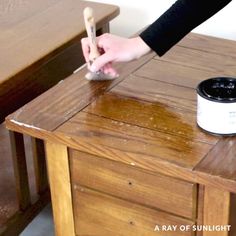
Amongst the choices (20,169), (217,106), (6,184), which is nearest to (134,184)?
(217,106)

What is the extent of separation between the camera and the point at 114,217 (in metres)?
1.07

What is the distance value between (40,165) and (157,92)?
39 centimetres

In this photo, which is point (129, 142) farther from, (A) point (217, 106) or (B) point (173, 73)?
(B) point (173, 73)

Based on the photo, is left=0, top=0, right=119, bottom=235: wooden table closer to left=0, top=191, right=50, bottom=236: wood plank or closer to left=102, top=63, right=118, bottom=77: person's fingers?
left=0, top=191, right=50, bottom=236: wood plank

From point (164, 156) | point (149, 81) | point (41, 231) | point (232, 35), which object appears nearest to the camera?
point (164, 156)

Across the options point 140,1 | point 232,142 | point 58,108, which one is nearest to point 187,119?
point 232,142

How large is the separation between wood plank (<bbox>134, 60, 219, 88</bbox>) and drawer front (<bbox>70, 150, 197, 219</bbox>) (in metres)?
0.24

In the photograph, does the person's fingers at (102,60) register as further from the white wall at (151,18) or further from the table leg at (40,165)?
the white wall at (151,18)

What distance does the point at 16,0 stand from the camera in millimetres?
1567

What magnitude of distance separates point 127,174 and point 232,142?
0.58 feet

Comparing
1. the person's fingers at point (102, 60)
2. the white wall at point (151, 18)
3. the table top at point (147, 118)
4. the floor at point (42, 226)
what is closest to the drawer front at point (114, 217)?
the table top at point (147, 118)

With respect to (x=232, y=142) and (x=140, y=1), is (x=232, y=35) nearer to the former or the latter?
(x=140, y=1)

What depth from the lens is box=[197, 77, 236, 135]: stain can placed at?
95cm

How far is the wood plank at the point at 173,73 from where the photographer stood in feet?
→ 3.83
